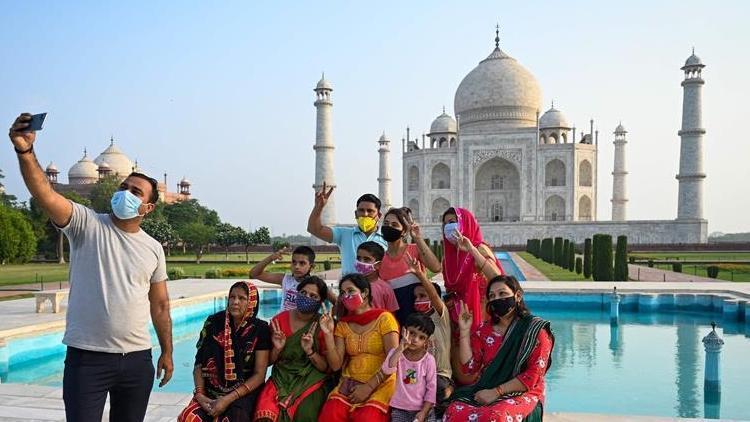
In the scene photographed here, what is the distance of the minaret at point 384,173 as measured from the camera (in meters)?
41.5

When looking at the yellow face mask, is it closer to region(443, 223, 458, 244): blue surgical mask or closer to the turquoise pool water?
region(443, 223, 458, 244): blue surgical mask

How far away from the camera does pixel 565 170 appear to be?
3494 cm

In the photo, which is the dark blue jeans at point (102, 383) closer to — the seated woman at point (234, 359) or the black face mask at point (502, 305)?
the seated woman at point (234, 359)

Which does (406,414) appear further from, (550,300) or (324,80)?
(324,80)

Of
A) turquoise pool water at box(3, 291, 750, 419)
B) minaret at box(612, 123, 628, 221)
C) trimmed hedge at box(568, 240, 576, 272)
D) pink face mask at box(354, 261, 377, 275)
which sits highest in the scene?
minaret at box(612, 123, 628, 221)

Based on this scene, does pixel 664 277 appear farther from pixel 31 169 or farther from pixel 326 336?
pixel 31 169

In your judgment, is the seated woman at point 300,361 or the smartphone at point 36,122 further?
the seated woman at point 300,361

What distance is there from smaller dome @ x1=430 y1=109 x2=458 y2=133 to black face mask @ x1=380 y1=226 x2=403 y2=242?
3756 centimetres

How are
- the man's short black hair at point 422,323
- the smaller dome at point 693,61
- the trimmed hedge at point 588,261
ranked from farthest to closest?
the smaller dome at point 693,61
the trimmed hedge at point 588,261
the man's short black hair at point 422,323

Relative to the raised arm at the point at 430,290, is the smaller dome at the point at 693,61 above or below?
above

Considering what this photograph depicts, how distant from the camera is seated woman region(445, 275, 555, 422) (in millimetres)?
2660

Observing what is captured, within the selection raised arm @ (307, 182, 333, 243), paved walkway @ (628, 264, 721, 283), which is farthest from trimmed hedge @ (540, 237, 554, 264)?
raised arm @ (307, 182, 333, 243)

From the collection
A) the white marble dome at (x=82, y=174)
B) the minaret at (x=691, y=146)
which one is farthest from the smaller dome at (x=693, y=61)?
the white marble dome at (x=82, y=174)

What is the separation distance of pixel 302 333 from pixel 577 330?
675cm
